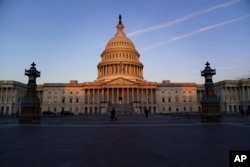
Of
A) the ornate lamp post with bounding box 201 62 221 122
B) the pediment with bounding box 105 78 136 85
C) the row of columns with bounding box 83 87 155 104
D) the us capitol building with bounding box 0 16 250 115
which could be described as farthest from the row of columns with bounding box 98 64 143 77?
the ornate lamp post with bounding box 201 62 221 122

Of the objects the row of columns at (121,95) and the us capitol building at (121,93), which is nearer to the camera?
the row of columns at (121,95)

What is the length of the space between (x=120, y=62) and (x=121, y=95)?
20.2 m

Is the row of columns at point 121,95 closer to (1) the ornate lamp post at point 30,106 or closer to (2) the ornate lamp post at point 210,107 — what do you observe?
(1) the ornate lamp post at point 30,106

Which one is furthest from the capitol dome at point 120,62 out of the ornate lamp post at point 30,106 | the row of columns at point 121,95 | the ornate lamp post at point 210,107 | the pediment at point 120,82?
the ornate lamp post at point 210,107

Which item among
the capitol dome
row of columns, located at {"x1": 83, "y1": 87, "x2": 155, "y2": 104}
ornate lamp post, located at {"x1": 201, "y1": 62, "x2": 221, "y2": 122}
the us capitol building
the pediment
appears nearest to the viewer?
ornate lamp post, located at {"x1": 201, "y1": 62, "x2": 221, "y2": 122}

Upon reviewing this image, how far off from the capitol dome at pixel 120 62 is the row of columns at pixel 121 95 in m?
9.30

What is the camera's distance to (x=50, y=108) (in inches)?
4471

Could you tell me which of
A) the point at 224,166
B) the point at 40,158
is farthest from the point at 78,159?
the point at 224,166

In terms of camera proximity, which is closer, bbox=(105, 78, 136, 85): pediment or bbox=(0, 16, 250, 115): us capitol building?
bbox=(105, 78, 136, 85): pediment

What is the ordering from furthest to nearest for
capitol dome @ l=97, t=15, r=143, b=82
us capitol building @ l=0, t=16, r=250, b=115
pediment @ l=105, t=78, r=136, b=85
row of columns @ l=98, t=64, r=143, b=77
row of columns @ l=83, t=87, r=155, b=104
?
1. row of columns @ l=98, t=64, r=143, b=77
2. capitol dome @ l=97, t=15, r=143, b=82
3. us capitol building @ l=0, t=16, r=250, b=115
4. row of columns @ l=83, t=87, r=155, b=104
5. pediment @ l=105, t=78, r=136, b=85

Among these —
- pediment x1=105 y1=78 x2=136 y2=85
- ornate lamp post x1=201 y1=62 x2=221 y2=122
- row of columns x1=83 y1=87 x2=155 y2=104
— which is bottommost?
ornate lamp post x1=201 y1=62 x2=221 y2=122

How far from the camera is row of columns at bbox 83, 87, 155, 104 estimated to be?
105500 mm

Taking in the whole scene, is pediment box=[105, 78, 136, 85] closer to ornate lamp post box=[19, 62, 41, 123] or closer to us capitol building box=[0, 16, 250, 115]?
us capitol building box=[0, 16, 250, 115]

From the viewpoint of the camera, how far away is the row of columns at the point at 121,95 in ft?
346
